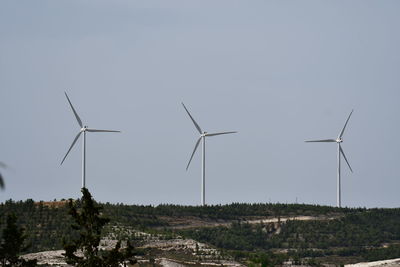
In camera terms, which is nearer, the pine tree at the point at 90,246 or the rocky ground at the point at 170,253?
the pine tree at the point at 90,246

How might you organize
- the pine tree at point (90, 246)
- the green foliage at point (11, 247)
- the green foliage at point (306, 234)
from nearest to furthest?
the pine tree at point (90, 246), the green foliage at point (11, 247), the green foliage at point (306, 234)

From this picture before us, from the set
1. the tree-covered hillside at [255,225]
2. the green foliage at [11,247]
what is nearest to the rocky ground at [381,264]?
the tree-covered hillside at [255,225]

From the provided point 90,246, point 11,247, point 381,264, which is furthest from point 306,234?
point 11,247

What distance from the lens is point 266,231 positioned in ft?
517

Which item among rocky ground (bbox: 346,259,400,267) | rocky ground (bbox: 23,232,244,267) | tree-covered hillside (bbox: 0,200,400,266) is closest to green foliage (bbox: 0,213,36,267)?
rocky ground (bbox: 23,232,244,267)

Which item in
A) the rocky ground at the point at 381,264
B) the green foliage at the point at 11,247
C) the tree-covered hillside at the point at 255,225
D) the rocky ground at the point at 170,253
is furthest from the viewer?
the tree-covered hillside at the point at 255,225

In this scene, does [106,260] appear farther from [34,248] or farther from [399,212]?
[399,212]

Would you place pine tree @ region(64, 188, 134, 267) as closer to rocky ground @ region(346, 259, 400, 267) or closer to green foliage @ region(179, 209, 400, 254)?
rocky ground @ region(346, 259, 400, 267)

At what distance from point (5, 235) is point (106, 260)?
5911 millimetres

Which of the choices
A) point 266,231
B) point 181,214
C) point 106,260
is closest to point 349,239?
point 266,231

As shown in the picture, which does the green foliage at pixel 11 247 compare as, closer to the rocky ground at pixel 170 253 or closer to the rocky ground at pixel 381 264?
the rocky ground at pixel 170 253

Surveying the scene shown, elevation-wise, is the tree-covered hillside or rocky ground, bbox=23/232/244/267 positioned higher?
the tree-covered hillside

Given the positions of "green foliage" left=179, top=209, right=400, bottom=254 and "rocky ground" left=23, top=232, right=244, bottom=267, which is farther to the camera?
"green foliage" left=179, top=209, right=400, bottom=254

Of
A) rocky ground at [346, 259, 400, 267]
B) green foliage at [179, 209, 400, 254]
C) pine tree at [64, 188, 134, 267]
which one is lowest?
pine tree at [64, 188, 134, 267]
